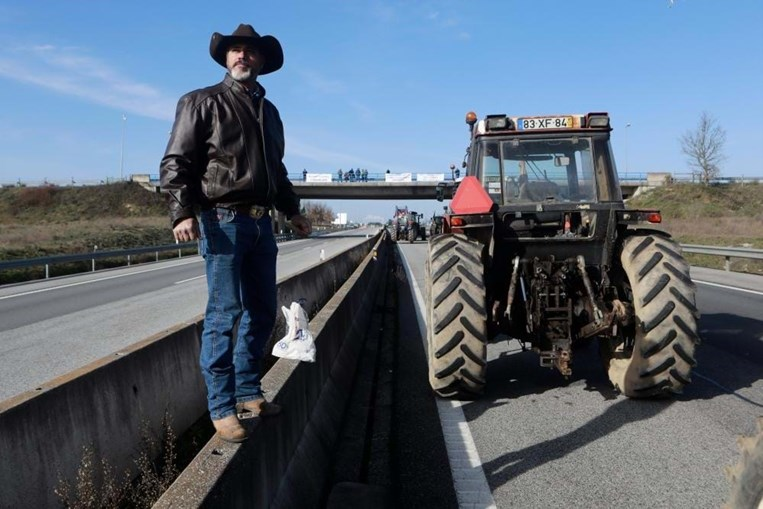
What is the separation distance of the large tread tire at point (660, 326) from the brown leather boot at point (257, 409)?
3636 millimetres

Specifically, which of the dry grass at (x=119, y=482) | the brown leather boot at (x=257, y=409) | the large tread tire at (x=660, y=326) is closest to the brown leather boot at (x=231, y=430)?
the brown leather boot at (x=257, y=409)

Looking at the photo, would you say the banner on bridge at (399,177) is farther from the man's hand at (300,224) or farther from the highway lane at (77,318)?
the man's hand at (300,224)

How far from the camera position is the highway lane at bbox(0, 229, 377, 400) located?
808 centimetres

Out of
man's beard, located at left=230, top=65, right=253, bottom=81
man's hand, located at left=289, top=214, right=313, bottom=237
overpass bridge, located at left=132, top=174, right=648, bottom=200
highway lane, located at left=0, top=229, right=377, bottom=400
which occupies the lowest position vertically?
highway lane, located at left=0, top=229, right=377, bottom=400

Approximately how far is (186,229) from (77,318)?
10135mm

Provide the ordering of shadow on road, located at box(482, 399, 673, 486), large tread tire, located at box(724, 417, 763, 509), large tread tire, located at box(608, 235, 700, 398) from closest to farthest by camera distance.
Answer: large tread tire, located at box(724, 417, 763, 509)
shadow on road, located at box(482, 399, 673, 486)
large tread tire, located at box(608, 235, 700, 398)

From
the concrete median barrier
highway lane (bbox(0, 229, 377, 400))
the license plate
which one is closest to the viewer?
the concrete median barrier

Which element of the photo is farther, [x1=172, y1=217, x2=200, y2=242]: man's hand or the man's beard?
the man's beard

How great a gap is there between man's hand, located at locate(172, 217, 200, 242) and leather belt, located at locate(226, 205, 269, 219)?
24cm

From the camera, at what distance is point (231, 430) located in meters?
2.98

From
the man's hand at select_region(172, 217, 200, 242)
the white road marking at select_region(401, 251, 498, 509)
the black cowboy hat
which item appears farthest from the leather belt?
the white road marking at select_region(401, 251, 498, 509)

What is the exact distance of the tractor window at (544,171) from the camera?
7.01 m

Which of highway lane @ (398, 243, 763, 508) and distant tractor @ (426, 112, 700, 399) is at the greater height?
distant tractor @ (426, 112, 700, 399)

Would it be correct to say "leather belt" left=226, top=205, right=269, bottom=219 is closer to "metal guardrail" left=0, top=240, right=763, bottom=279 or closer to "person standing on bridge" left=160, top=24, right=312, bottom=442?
"person standing on bridge" left=160, top=24, right=312, bottom=442
